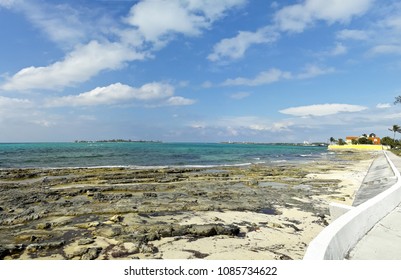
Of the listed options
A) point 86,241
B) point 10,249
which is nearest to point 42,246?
point 10,249

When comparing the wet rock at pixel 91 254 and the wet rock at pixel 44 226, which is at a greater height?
the wet rock at pixel 91 254

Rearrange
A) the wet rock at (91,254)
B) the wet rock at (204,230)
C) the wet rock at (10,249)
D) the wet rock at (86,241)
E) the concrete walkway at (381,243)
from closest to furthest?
the concrete walkway at (381,243), the wet rock at (91,254), the wet rock at (10,249), the wet rock at (86,241), the wet rock at (204,230)

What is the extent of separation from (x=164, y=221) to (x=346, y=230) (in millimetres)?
5933

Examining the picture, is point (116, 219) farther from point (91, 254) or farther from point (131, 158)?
point (131, 158)

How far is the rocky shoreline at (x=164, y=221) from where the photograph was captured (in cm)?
657

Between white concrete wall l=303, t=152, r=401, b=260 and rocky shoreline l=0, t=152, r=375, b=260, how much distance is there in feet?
5.98

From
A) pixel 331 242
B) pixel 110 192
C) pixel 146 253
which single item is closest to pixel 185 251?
pixel 146 253

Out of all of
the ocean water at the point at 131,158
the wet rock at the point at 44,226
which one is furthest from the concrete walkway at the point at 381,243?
the ocean water at the point at 131,158

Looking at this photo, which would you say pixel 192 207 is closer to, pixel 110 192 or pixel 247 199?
pixel 247 199

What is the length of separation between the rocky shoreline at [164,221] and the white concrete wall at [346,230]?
1824 mm

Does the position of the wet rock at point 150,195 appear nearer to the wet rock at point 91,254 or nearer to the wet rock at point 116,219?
the wet rock at point 116,219

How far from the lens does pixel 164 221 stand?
9.09m
